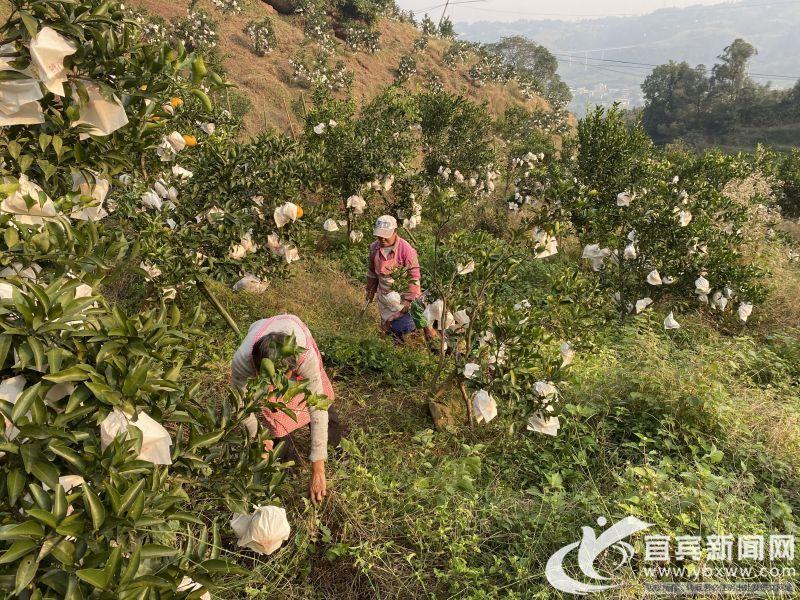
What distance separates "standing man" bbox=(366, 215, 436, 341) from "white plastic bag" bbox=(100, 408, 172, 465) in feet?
9.83

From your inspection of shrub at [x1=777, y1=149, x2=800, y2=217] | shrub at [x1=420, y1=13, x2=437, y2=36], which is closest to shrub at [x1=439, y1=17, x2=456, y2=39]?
shrub at [x1=420, y1=13, x2=437, y2=36]

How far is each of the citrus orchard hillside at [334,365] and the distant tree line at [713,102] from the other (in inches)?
1360

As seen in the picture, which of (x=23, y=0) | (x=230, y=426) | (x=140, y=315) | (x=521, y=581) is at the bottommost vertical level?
(x=521, y=581)

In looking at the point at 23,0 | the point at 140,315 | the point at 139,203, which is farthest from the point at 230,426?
the point at 139,203

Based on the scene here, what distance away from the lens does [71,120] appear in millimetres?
1621

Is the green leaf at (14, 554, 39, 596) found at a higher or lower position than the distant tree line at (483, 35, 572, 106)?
lower

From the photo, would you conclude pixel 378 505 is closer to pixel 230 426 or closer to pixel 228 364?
pixel 230 426

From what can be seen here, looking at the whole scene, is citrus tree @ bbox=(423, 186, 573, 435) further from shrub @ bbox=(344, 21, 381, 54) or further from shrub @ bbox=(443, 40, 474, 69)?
shrub @ bbox=(443, 40, 474, 69)

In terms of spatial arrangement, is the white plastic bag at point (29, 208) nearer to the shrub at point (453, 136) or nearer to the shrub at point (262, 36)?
the shrub at point (453, 136)

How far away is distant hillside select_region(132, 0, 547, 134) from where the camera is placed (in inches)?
802

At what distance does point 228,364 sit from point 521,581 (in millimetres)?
2992

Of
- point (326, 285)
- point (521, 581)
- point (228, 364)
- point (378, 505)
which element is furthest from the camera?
point (326, 285)

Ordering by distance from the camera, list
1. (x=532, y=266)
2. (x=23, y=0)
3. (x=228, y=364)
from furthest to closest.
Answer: (x=532, y=266), (x=228, y=364), (x=23, y=0)

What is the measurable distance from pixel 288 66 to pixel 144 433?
25955 mm
